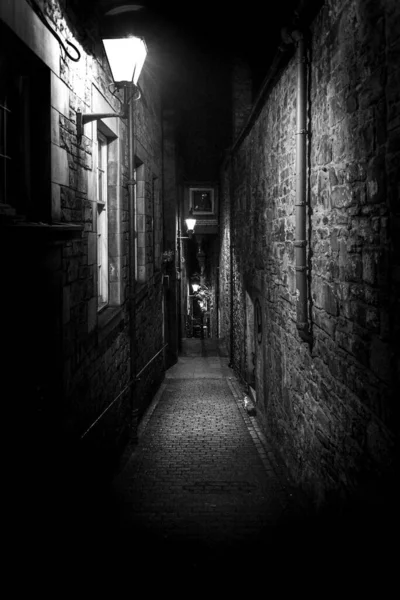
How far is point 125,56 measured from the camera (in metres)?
5.19

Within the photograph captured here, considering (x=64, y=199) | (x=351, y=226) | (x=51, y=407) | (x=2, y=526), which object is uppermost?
(x=64, y=199)

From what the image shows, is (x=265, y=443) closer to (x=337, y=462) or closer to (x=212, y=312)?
(x=337, y=462)

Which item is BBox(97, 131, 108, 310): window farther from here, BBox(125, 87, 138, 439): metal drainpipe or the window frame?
BBox(125, 87, 138, 439): metal drainpipe

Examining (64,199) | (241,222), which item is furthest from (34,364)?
(241,222)

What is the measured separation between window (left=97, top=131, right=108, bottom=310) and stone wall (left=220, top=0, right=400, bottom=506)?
88.8 inches

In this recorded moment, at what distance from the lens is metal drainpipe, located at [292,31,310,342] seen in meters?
4.86

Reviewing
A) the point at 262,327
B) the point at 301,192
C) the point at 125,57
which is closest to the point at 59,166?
the point at 125,57

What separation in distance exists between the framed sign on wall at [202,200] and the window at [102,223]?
1121cm

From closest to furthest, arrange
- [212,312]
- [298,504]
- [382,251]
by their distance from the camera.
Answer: [382,251] → [298,504] → [212,312]

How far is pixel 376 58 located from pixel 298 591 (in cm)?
377

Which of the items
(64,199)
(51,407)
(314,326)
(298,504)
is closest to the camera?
(51,407)

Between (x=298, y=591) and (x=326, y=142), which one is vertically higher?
(x=326, y=142)

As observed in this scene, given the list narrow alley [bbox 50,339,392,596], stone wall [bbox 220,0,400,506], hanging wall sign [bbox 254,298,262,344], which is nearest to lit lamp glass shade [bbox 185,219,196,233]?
hanging wall sign [bbox 254,298,262,344]

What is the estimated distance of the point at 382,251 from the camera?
9.95 ft
